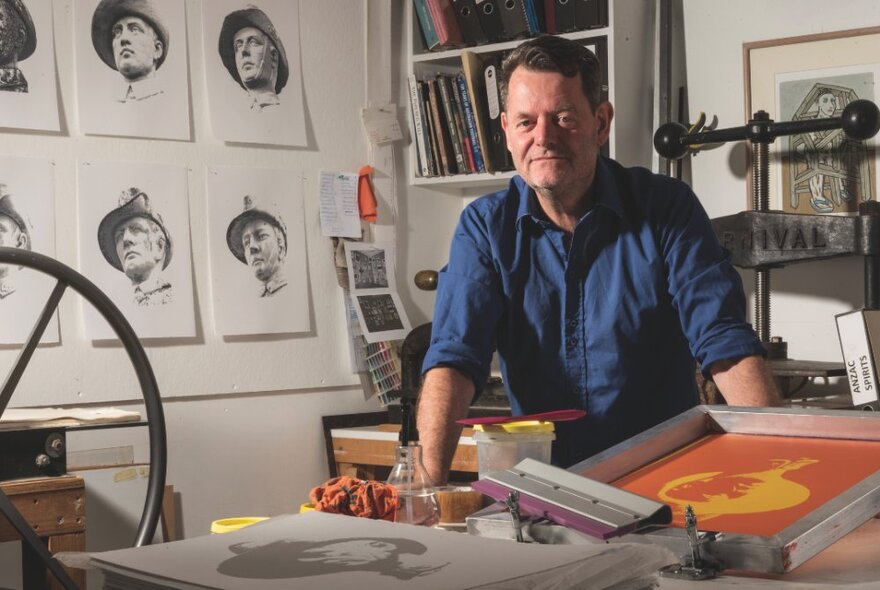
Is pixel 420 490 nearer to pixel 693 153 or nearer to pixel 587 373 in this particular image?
pixel 587 373

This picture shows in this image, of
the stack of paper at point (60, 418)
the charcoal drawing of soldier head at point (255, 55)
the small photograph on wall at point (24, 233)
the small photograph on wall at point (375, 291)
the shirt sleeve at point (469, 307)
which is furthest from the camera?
the small photograph on wall at point (375, 291)

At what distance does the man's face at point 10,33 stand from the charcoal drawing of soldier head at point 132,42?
0.17 meters

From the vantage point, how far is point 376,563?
28.0 inches

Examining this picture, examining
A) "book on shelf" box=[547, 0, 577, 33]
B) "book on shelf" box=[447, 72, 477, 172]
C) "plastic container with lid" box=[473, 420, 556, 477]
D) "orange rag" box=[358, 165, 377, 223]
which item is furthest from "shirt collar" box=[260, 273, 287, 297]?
"plastic container with lid" box=[473, 420, 556, 477]

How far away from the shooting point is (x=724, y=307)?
1.58 meters

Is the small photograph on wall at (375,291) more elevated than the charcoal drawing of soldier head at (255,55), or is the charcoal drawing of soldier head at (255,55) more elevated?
the charcoal drawing of soldier head at (255,55)

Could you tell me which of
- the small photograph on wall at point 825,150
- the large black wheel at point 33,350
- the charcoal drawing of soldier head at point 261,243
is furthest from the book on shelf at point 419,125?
the large black wheel at point 33,350

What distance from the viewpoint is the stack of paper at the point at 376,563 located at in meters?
0.66

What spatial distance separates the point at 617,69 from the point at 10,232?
1.52 meters

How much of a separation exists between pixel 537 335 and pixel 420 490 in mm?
675

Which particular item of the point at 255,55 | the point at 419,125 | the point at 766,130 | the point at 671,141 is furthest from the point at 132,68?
the point at 766,130

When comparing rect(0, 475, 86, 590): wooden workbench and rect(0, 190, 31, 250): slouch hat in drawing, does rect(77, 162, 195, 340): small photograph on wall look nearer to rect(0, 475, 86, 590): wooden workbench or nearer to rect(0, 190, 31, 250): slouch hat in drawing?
rect(0, 190, 31, 250): slouch hat in drawing

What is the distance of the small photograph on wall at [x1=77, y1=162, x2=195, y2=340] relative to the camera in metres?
2.36

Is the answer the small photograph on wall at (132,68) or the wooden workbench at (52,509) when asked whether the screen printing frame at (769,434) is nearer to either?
the wooden workbench at (52,509)
